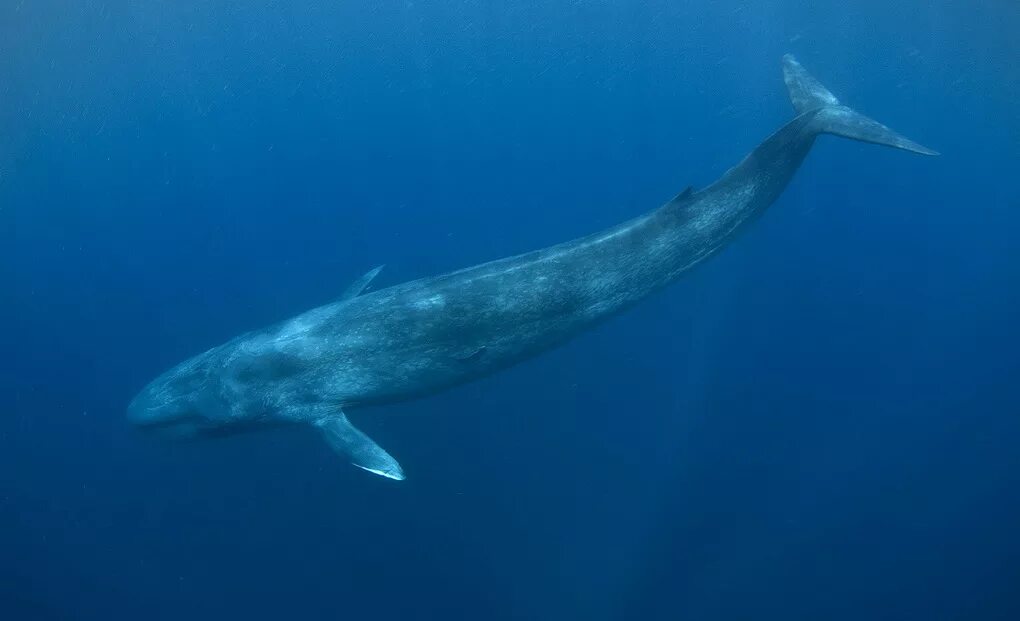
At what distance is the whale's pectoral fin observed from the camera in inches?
319

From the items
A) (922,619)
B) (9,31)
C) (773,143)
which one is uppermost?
(9,31)

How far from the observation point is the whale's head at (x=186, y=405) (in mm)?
8953

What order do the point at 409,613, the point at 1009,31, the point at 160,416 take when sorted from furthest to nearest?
the point at 1009,31 < the point at 409,613 < the point at 160,416

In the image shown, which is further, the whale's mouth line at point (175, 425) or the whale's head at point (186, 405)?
the whale's mouth line at point (175, 425)

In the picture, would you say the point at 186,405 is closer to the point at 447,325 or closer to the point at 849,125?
the point at 447,325

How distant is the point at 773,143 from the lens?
30.6 ft

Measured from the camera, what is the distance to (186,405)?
356 inches

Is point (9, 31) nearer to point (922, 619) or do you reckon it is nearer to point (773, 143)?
point (773, 143)

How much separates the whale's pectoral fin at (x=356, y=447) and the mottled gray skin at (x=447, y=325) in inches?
1.9

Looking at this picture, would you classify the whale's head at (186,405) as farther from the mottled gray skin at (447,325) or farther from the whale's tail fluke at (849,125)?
the whale's tail fluke at (849,125)

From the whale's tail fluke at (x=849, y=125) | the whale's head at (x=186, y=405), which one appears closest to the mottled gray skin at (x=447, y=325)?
the whale's head at (x=186, y=405)

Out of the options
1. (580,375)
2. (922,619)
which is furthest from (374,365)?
(922,619)

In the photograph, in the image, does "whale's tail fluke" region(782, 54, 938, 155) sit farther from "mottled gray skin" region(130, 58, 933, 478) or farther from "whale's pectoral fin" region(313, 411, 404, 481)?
"whale's pectoral fin" region(313, 411, 404, 481)

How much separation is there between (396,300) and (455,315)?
98 cm
